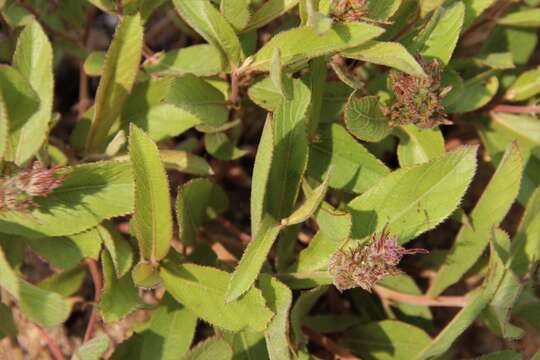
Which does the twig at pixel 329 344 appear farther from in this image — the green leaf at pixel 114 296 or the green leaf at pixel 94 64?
the green leaf at pixel 94 64

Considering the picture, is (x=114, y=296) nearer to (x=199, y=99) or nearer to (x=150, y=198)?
(x=150, y=198)

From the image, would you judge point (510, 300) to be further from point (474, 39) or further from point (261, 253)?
point (474, 39)

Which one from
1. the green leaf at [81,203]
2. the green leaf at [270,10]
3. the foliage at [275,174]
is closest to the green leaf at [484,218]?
the foliage at [275,174]

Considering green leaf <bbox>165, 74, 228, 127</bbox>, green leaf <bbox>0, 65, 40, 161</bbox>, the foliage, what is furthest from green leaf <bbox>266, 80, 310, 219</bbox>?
green leaf <bbox>0, 65, 40, 161</bbox>

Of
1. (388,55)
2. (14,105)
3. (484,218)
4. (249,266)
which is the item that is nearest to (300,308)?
(249,266)

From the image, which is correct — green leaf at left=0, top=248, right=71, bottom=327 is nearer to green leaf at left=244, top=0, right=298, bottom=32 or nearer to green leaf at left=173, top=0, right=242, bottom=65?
green leaf at left=173, top=0, right=242, bottom=65
